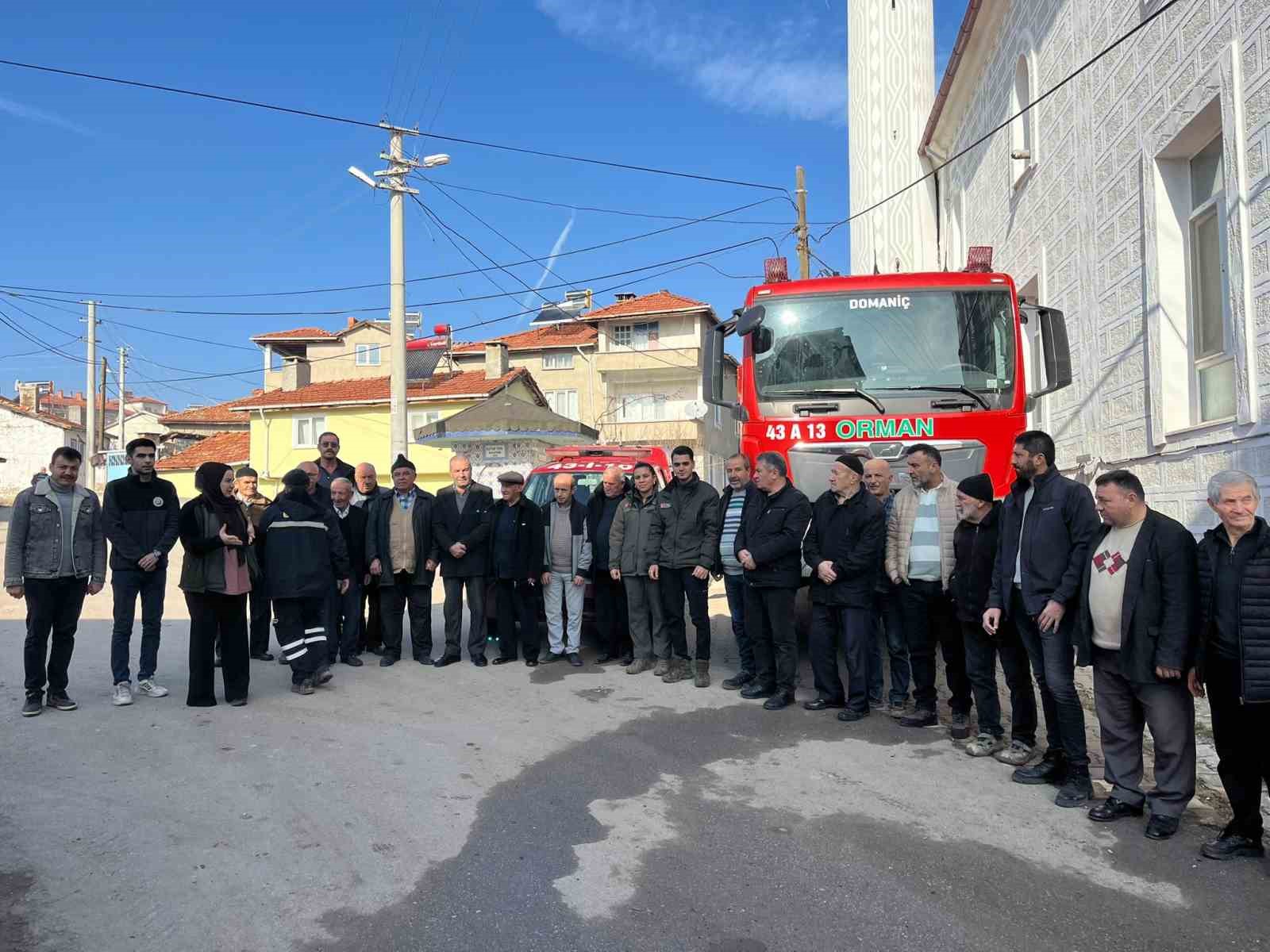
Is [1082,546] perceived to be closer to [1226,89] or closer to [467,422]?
[1226,89]

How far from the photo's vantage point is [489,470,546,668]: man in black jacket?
29.5ft

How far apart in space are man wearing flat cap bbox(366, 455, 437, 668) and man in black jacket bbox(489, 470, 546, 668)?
2.14 ft

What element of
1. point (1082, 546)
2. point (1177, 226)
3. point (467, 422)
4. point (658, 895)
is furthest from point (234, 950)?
point (467, 422)

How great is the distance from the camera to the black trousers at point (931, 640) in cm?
644

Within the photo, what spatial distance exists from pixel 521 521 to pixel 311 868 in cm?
508

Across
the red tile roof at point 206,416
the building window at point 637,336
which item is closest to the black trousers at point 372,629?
the building window at point 637,336

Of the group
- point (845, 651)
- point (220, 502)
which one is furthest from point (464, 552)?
point (845, 651)

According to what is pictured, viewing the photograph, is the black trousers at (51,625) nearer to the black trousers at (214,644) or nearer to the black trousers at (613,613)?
the black trousers at (214,644)

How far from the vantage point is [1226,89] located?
692cm

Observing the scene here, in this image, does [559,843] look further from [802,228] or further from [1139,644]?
[802,228]

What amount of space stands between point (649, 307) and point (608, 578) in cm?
3404

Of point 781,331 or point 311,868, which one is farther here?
point 781,331

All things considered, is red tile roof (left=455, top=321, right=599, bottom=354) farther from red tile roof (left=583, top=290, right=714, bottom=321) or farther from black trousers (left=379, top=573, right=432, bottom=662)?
black trousers (left=379, top=573, right=432, bottom=662)

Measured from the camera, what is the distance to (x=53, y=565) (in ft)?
22.3
